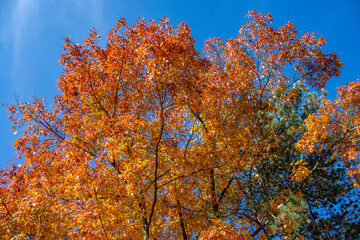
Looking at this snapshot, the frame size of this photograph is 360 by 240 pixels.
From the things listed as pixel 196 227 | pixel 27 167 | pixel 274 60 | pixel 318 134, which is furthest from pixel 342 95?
pixel 27 167

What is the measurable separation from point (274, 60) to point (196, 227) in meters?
6.32

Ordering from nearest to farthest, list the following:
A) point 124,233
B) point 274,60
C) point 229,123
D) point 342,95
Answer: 1. point 124,233
2. point 342,95
3. point 229,123
4. point 274,60

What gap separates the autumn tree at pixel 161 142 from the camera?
5680 mm

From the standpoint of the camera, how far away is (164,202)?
7.29 metres

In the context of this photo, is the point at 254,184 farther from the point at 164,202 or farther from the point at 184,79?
the point at 184,79

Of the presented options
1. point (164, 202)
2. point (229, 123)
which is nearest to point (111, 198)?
point (164, 202)

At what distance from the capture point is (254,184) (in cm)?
1191

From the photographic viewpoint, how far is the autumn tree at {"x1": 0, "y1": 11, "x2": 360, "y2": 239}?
18.6ft

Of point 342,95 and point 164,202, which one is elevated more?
point 342,95

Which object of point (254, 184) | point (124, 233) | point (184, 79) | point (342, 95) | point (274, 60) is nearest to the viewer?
point (124, 233)

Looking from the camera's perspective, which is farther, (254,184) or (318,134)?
(254,184)

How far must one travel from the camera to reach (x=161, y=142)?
291 inches

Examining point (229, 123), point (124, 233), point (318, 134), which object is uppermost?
point (229, 123)

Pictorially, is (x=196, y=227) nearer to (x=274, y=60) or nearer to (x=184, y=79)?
(x=184, y=79)
